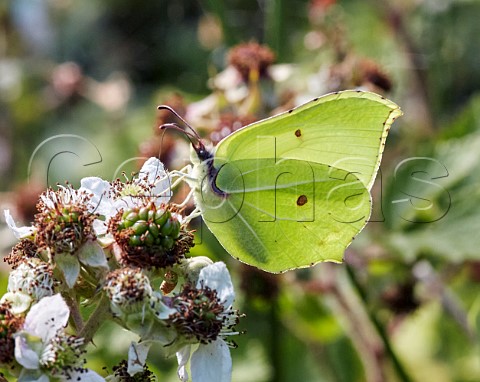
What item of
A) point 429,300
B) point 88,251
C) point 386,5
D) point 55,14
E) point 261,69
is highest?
point 88,251

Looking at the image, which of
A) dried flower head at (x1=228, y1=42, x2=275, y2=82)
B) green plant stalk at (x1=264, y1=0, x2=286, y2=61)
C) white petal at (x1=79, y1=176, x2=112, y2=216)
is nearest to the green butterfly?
white petal at (x1=79, y1=176, x2=112, y2=216)

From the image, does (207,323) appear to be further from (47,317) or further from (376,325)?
(376,325)

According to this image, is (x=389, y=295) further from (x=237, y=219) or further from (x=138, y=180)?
(x=138, y=180)

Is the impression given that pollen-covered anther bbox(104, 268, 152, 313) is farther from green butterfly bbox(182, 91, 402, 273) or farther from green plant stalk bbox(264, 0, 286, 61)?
green plant stalk bbox(264, 0, 286, 61)

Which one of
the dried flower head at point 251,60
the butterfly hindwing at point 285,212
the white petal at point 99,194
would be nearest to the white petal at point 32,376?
the white petal at point 99,194

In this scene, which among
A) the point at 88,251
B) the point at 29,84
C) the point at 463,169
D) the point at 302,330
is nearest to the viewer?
the point at 88,251

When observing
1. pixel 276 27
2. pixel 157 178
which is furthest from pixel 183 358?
pixel 276 27

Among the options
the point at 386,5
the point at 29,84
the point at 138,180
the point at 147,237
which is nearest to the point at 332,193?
the point at 138,180
